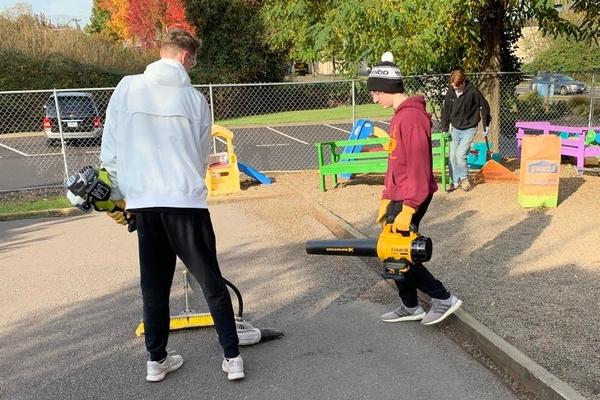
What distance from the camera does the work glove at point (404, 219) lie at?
11.9 feet

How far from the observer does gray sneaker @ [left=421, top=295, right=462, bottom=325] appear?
13.4 ft

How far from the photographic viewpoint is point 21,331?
14.5 feet

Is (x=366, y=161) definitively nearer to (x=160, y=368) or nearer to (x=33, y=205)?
(x=33, y=205)

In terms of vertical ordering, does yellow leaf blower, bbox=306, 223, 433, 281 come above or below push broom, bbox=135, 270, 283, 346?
above

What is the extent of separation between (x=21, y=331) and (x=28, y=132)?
1889 centimetres

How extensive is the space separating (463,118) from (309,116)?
629 inches

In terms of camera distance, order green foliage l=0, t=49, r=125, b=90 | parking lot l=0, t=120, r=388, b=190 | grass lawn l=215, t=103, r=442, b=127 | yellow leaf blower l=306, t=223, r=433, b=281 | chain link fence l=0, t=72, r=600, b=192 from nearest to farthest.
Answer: yellow leaf blower l=306, t=223, r=433, b=281
chain link fence l=0, t=72, r=600, b=192
parking lot l=0, t=120, r=388, b=190
green foliage l=0, t=49, r=125, b=90
grass lawn l=215, t=103, r=442, b=127

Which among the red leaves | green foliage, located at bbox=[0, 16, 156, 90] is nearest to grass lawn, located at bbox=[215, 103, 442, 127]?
green foliage, located at bbox=[0, 16, 156, 90]

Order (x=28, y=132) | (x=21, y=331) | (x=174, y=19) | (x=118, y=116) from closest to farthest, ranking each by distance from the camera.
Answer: (x=118, y=116), (x=21, y=331), (x=28, y=132), (x=174, y=19)

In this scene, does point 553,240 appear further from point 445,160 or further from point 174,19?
point 174,19

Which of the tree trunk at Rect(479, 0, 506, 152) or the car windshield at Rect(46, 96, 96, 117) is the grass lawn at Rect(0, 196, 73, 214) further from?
the tree trunk at Rect(479, 0, 506, 152)

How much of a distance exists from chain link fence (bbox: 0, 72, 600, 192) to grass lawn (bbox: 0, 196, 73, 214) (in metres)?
0.96

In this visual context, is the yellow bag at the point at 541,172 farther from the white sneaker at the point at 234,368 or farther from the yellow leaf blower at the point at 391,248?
the white sneaker at the point at 234,368

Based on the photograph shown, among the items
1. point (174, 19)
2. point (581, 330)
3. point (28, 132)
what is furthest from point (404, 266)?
point (174, 19)
